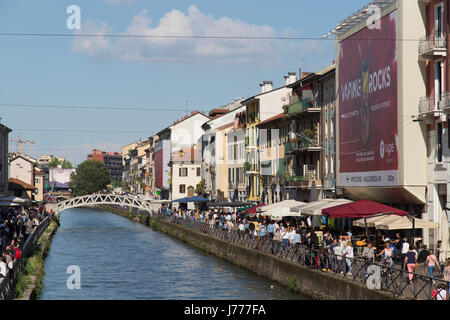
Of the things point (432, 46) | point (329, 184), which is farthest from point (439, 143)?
point (329, 184)

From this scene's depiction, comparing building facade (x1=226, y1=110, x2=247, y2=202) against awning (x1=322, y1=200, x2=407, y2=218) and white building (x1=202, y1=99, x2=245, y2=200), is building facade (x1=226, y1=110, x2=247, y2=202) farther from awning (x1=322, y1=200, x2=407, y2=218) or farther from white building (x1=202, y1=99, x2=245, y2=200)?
awning (x1=322, y1=200, x2=407, y2=218)

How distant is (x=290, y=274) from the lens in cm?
3070

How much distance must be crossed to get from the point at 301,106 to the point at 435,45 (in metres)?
20.8

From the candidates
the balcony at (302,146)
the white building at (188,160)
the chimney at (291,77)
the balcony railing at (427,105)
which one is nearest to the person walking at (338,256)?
the balcony railing at (427,105)

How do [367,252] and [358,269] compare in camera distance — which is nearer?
[358,269]

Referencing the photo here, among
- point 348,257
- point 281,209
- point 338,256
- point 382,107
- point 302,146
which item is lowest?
point 338,256

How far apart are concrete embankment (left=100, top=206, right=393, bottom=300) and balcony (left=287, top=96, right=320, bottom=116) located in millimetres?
10252

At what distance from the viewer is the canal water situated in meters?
33.1

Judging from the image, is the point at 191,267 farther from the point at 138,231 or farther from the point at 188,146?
the point at 188,146

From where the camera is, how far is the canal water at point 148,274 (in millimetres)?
33062

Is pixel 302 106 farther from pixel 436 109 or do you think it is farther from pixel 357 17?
pixel 436 109

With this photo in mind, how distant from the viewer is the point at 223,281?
36.9 metres

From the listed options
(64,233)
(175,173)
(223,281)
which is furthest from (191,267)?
(175,173)

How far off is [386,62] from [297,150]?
17.7 meters
